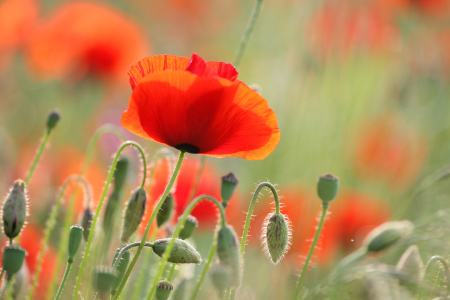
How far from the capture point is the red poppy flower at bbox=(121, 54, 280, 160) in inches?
32.7

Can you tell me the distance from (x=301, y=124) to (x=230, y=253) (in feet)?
4.65

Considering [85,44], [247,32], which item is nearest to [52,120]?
[247,32]

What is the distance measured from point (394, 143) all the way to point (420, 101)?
0.91 meters

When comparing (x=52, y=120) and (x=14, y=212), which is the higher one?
(x=52, y=120)

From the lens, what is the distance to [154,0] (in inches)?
212

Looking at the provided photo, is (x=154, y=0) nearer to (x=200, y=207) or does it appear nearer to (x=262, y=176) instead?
(x=262, y=176)

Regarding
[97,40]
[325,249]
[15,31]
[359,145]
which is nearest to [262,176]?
[359,145]

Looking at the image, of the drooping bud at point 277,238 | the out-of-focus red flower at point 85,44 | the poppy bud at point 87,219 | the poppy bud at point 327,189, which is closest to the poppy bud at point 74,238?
the poppy bud at point 87,219

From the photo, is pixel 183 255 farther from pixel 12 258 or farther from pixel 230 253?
pixel 12 258

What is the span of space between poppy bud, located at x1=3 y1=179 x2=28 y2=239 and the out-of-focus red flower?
1.75m

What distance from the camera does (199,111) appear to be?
873mm

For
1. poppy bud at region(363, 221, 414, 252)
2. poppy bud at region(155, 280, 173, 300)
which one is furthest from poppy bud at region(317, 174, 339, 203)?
poppy bud at region(155, 280, 173, 300)

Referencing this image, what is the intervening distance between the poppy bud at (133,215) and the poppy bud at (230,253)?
180mm

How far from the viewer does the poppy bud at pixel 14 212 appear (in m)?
0.89
